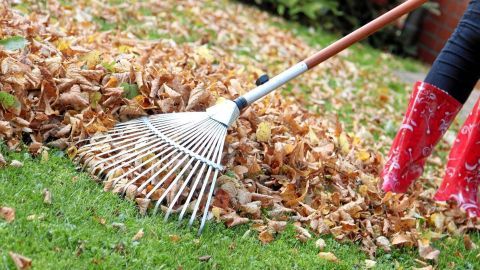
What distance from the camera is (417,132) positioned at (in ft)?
10.2

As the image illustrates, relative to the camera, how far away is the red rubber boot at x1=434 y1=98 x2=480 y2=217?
316 cm

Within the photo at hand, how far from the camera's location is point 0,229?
2.05 metres

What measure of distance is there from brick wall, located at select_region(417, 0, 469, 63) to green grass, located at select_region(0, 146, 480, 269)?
5177 millimetres

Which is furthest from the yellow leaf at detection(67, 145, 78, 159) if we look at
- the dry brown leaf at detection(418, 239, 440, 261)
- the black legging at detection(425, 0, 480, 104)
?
the black legging at detection(425, 0, 480, 104)

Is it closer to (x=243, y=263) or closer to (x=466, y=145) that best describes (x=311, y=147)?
(x=466, y=145)

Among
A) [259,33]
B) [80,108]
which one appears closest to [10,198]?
[80,108]

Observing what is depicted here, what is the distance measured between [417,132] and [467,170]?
0.32m

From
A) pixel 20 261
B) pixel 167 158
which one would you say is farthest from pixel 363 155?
pixel 20 261

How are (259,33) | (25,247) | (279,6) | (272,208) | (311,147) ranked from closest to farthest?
(25,247) < (272,208) < (311,147) < (259,33) < (279,6)

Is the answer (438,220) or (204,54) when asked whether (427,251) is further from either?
(204,54)

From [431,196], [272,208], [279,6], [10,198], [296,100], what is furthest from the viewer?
[279,6]

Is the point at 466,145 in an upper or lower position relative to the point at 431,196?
upper

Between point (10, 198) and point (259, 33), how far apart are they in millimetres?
4007

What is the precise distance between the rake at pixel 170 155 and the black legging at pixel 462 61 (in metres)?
0.77
